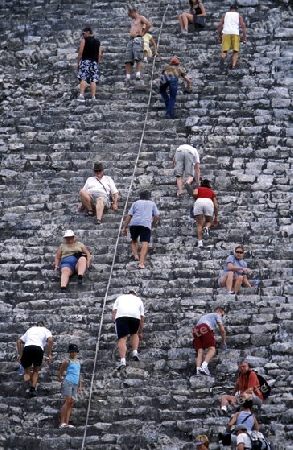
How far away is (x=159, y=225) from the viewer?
26.8 metres

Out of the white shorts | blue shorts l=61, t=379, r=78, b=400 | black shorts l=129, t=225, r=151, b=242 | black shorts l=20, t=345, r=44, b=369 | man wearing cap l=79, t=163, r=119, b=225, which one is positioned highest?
man wearing cap l=79, t=163, r=119, b=225

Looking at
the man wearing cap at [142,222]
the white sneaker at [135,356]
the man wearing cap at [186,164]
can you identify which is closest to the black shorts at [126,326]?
the white sneaker at [135,356]

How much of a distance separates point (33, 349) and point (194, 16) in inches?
471

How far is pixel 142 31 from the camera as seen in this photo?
1266 inches

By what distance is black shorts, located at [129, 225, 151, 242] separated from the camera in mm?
25625

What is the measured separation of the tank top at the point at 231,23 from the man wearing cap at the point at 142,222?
6567 mm

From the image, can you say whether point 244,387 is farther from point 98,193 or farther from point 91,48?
point 91,48

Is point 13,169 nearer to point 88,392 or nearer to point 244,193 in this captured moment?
point 244,193

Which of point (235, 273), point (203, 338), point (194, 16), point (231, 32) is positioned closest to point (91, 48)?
point (231, 32)

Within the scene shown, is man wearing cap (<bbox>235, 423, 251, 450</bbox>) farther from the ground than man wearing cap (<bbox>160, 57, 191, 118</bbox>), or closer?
closer

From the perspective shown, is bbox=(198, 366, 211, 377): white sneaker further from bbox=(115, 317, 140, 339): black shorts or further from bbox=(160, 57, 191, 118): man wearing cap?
bbox=(160, 57, 191, 118): man wearing cap

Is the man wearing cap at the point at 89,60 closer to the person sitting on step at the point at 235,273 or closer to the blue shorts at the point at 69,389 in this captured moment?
the person sitting on step at the point at 235,273

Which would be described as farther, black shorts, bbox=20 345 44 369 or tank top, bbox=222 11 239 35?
tank top, bbox=222 11 239 35

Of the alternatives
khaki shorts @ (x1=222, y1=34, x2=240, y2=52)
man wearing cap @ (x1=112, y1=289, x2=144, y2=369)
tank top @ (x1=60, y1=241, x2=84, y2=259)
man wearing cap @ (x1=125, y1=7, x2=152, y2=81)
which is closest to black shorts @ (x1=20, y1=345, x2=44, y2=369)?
man wearing cap @ (x1=112, y1=289, x2=144, y2=369)
